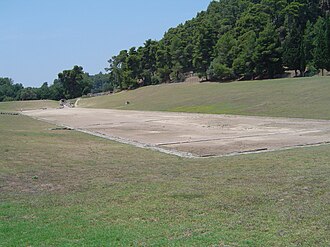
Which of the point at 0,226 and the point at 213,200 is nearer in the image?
the point at 0,226

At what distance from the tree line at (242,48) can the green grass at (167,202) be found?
63.1 m

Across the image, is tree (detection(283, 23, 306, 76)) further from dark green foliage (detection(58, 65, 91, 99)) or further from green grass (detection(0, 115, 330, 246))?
dark green foliage (detection(58, 65, 91, 99))

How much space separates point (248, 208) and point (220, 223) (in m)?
1.07

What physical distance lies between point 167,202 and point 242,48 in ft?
269

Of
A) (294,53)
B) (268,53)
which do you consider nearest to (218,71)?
(268,53)

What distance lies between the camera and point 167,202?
8.26m

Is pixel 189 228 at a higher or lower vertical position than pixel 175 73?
lower

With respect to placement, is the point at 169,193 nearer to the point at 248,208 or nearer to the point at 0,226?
the point at 248,208

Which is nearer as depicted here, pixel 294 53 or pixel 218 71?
pixel 294 53

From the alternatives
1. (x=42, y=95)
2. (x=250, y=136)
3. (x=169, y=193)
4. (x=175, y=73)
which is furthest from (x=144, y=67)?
(x=169, y=193)

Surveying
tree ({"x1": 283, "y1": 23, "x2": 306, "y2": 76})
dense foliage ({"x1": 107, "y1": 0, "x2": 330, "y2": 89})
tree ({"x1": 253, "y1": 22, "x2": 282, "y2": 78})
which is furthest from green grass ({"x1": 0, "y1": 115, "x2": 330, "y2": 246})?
tree ({"x1": 253, "y1": 22, "x2": 282, "y2": 78})

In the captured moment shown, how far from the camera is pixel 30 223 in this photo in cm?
699

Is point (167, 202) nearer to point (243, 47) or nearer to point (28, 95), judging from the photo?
point (243, 47)

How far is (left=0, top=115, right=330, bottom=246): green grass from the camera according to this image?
20.0 ft
